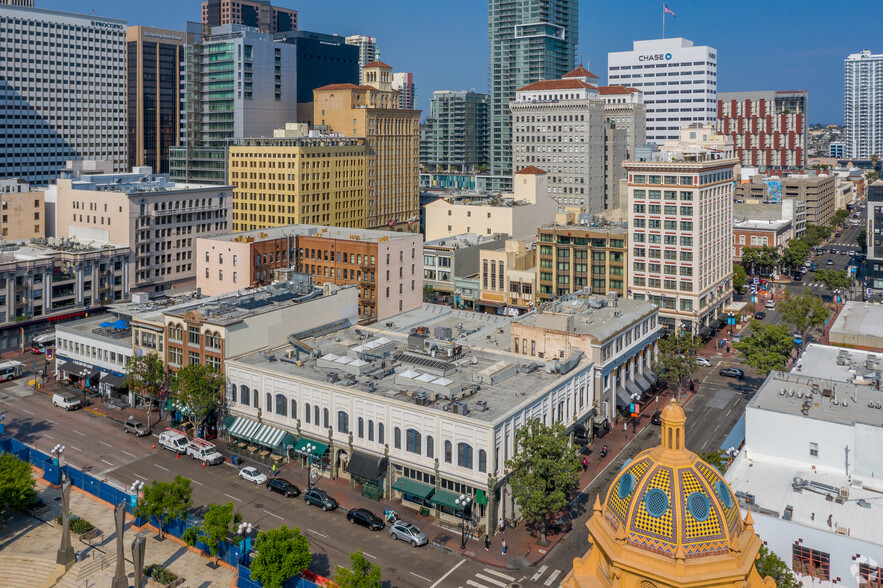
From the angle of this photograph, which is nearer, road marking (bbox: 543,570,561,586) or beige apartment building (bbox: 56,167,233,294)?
road marking (bbox: 543,570,561,586)

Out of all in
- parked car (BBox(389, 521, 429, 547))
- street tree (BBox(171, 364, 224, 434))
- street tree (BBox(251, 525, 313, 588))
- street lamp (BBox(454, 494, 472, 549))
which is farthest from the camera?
street tree (BBox(171, 364, 224, 434))

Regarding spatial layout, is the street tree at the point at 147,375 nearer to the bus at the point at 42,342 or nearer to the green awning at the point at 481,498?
the bus at the point at 42,342

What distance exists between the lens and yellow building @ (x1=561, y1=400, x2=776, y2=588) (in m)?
32.2

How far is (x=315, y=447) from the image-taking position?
8294cm

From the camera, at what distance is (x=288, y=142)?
19175 centimetres

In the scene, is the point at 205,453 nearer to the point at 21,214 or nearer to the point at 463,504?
the point at 463,504

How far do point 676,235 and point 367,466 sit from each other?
274 feet

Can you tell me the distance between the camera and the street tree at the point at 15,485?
71.2 m

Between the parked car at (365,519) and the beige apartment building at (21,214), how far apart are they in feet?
396

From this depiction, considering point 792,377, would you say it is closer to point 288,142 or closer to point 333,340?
point 333,340

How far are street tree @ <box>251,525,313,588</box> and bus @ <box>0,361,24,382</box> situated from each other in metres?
75.0

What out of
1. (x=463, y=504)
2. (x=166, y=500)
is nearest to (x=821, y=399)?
(x=463, y=504)

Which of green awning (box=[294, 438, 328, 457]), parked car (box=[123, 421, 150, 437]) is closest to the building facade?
green awning (box=[294, 438, 328, 457])

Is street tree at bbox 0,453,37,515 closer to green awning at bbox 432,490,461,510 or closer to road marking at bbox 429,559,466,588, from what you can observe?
green awning at bbox 432,490,461,510
